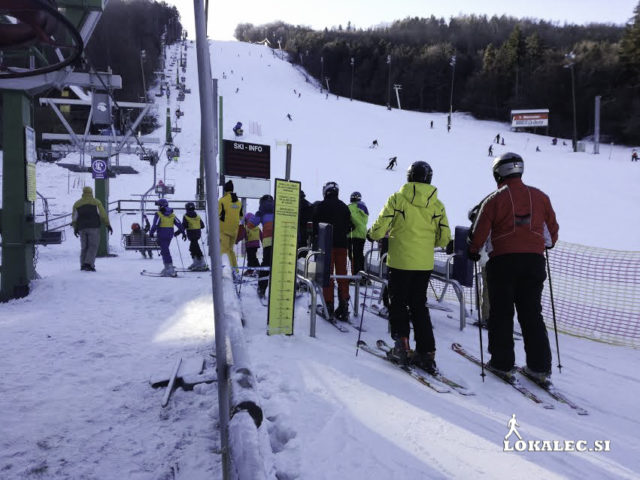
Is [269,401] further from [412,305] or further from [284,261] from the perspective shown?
[284,261]

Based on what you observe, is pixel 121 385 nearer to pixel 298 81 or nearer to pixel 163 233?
pixel 163 233

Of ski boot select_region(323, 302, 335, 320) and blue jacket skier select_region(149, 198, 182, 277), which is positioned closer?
ski boot select_region(323, 302, 335, 320)

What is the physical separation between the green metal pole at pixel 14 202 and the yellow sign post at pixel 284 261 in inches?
190

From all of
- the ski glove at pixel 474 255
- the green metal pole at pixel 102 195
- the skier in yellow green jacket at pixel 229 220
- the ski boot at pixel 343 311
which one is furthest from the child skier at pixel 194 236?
the ski glove at pixel 474 255

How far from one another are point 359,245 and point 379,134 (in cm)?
3586

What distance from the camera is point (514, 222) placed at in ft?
12.1

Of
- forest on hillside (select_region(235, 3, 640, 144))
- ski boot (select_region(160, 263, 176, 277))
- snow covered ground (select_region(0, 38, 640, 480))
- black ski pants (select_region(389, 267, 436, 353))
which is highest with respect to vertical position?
forest on hillside (select_region(235, 3, 640, 144))

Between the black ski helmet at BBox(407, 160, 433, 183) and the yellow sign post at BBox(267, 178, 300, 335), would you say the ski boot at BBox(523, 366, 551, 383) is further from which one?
the yellow sign post at BBox(267, 178, 300, 335)

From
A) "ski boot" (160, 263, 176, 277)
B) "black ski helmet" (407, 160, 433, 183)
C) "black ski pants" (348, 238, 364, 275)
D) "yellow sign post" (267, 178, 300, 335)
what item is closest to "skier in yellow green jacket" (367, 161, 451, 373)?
"black ski helmet" (407, 160, 433, 183)

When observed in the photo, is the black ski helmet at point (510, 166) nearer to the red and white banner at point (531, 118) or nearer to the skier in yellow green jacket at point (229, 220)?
the skier in yellow green jacket at point (229, 220)

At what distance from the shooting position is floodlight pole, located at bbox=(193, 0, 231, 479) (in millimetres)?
1915

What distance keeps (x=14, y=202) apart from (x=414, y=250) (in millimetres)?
6753

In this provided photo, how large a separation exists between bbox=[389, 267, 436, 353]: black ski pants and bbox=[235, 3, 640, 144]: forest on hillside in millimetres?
48538

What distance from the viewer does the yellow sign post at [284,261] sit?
5.11 m
